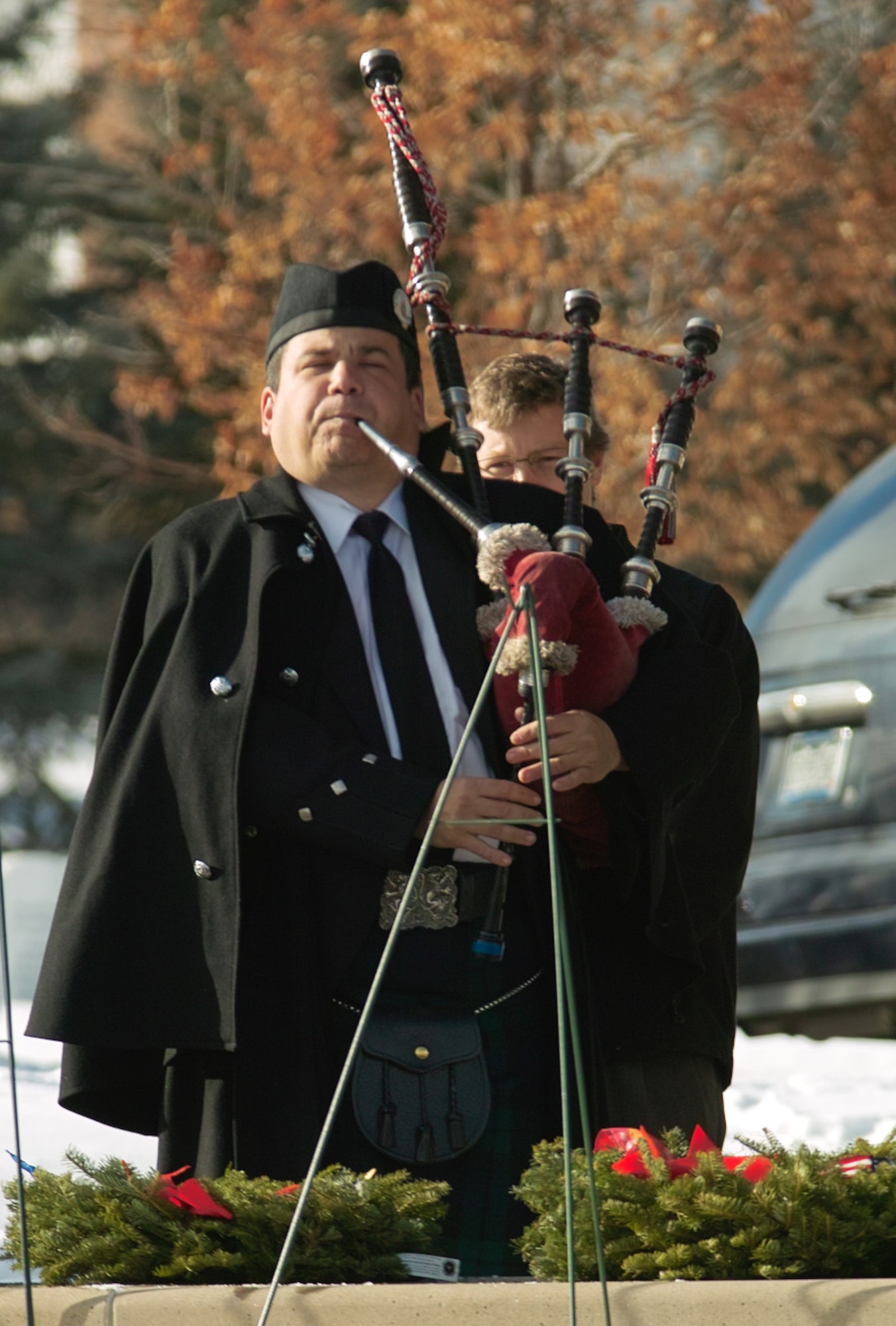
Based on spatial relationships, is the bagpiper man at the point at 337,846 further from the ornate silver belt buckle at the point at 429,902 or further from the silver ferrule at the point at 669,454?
the silver ferrule at the point at 669,454

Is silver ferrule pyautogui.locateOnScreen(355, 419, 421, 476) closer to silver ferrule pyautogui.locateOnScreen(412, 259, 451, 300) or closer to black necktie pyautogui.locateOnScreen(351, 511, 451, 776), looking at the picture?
black necktie pyautogui.locateOnScreen(351, 511, 451, 776)

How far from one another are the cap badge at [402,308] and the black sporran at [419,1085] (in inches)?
40.5

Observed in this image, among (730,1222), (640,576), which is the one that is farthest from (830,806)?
(730,1222)

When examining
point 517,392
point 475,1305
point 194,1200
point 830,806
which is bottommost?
point 475,1305

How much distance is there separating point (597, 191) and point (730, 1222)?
6.70 metres

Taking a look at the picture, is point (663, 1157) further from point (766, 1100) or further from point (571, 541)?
point (766, 1100)

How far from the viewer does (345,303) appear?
296cm

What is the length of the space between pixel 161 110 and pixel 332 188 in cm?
340

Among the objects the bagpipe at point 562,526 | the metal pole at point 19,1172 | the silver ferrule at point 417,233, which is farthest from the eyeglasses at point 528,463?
the metal pole at point 19,1172

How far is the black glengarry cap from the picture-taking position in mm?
2957

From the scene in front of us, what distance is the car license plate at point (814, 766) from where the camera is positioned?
227 inches

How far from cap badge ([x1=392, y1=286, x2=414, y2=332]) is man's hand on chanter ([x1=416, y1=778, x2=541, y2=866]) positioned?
793 millimetres

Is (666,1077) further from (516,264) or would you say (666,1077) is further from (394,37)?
(394,37)

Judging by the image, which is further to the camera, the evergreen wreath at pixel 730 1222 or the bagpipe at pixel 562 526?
the bagpipe at pixel 562 526
